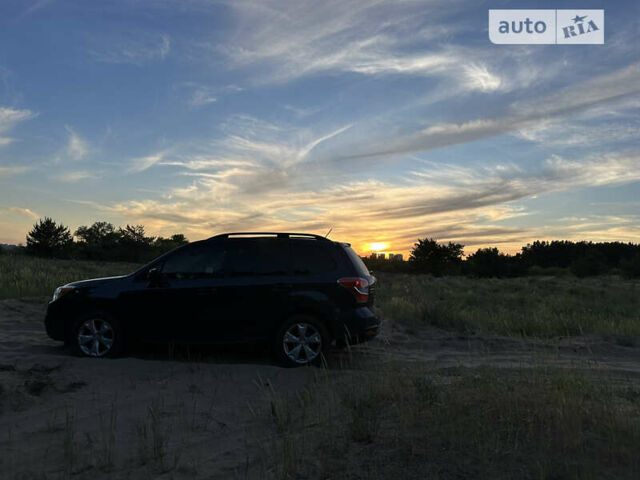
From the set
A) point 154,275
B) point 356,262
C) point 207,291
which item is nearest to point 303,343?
point 356,262

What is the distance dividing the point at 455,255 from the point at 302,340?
49.4 metres

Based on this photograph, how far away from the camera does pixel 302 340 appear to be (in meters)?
8.45

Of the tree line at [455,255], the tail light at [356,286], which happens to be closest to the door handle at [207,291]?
the tail light at [356,286]

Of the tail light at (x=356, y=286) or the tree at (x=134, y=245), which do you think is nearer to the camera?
the tail light at (x=356, y=286)

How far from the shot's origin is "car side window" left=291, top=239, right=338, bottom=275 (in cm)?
867

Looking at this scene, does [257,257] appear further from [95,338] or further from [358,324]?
[95,338]

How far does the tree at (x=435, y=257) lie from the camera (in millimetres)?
55125

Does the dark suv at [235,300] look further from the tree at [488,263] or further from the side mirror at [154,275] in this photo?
the tree at [488,263]

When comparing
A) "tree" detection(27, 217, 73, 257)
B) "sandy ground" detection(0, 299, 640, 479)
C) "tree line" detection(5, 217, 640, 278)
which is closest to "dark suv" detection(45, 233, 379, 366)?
"sandy ground" detection(0, 299, 640, 479)

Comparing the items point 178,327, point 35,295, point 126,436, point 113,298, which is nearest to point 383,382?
point 126,436

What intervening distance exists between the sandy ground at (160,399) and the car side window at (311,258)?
152cm

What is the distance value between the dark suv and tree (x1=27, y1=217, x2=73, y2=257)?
6784cm

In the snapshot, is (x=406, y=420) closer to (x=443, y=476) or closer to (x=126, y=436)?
(x=443, y=476)

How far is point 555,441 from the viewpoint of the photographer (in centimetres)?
477
